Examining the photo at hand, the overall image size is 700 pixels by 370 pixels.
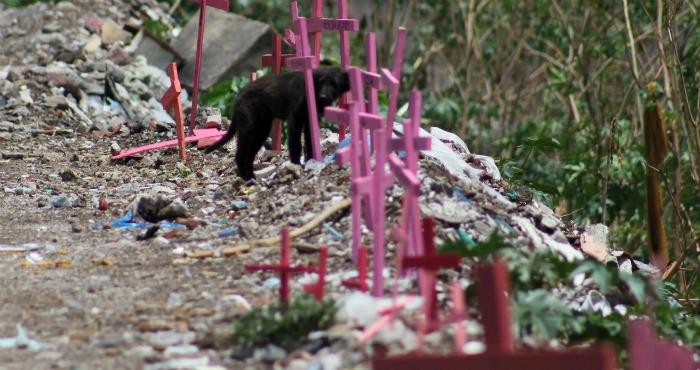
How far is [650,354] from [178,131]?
18.3 feet

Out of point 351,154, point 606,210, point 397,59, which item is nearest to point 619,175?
point 606,210

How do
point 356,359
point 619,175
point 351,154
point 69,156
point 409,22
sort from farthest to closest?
point 409,22
point 619,175
point 69,156
point 351,154
point 356,359

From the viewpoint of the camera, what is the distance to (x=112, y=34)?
1242 cm

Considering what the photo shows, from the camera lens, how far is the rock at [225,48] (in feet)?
38.6

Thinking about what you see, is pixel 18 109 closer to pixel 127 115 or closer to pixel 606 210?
pixel 127 115

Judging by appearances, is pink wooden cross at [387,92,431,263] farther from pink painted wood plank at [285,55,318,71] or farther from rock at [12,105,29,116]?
rock at [12,105,29,116]

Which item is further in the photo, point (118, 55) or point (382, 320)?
point (118, 55)

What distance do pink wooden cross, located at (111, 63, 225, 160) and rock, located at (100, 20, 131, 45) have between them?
4.09m

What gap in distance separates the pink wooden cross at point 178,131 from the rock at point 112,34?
4.09 m

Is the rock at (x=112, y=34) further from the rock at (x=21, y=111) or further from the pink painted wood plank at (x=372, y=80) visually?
the pink painted wood plank at (x=372, y=80)

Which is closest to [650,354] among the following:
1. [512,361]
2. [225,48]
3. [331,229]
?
[512,361]

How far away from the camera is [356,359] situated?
359 cm

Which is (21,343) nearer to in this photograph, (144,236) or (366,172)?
(366,172)

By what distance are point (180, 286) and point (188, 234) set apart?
3.47 feet
